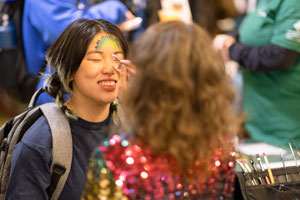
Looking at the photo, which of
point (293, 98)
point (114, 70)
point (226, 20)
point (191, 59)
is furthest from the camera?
point (226, 20)

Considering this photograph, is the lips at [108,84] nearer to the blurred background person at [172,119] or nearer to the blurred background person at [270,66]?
the blurred background person at [172,119]

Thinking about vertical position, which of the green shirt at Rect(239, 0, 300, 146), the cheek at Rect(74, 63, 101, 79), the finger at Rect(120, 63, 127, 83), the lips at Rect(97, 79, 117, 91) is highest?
the cheek at Rect(74, 63, 101, 79)

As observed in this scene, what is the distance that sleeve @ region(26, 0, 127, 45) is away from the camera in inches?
70.8

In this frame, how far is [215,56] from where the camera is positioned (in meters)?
0.88

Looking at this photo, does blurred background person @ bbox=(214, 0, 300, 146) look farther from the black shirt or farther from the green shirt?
the black shirt

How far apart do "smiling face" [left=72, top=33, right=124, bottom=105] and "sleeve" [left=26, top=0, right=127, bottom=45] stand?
19.7 inches

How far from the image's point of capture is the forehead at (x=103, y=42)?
4.26 feet

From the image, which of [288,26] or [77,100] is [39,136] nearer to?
[77,100]

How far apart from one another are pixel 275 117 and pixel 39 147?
1.42 m

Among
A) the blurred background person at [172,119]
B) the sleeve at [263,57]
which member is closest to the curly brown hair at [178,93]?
the blurred background person at [172,119]

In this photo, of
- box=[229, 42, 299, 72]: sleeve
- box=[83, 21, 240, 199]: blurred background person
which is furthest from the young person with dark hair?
box=[229, 42, 299, 72]: sleeve

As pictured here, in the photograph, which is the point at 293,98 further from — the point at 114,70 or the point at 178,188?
the point at 178,188

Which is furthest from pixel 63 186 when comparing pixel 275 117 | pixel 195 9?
pixel 195 9

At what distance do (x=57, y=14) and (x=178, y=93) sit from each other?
45.0 inches
